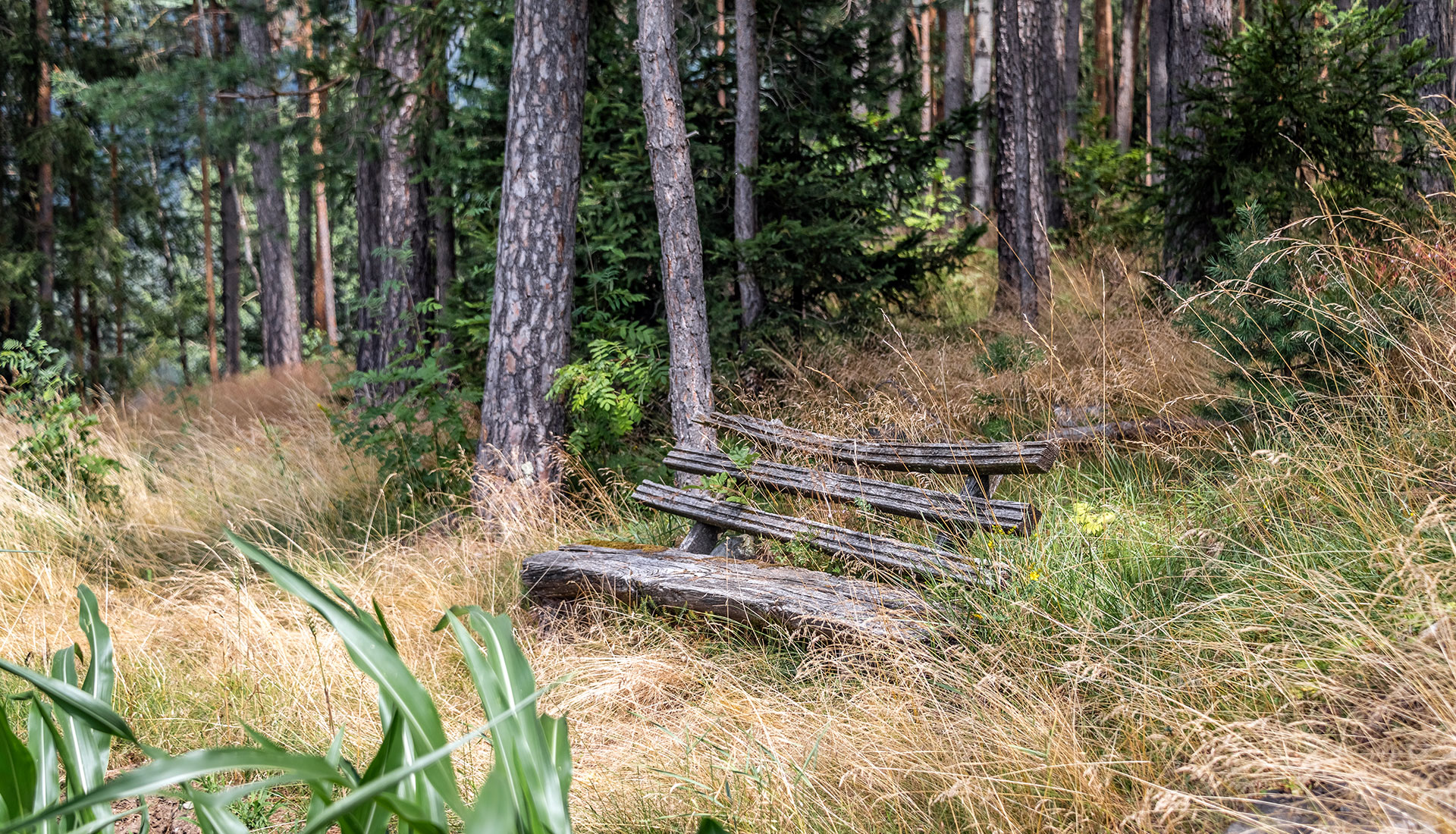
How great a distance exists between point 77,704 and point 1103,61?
74.9ft

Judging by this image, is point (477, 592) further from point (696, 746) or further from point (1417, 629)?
point (1417, 629)

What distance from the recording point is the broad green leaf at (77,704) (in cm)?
140

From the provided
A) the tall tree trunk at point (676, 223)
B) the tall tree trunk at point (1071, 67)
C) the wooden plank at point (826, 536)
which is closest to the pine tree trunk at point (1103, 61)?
the tall tree trunk at point (1071, 67)

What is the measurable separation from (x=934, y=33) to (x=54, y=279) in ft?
58.2

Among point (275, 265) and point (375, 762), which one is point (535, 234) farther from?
point (275, 265)

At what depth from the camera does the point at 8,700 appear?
327 cm

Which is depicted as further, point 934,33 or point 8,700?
point 934,33

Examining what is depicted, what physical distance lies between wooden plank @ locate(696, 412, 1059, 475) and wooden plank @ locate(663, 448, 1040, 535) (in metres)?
0.13

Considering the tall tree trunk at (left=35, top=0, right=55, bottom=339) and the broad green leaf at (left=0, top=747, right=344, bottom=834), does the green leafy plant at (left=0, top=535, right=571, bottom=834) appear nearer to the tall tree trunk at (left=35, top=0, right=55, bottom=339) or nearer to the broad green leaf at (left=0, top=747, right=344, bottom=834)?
the broad green leaf at (left=0, top=747, right=344, bottom=834)

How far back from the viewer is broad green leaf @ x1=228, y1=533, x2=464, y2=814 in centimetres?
134

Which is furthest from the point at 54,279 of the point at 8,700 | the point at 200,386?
the point at 8,700

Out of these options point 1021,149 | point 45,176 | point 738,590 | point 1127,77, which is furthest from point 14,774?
point 1127,77

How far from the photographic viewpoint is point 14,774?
5.32ft

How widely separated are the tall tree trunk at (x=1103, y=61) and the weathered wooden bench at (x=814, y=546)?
1666 centimetres
